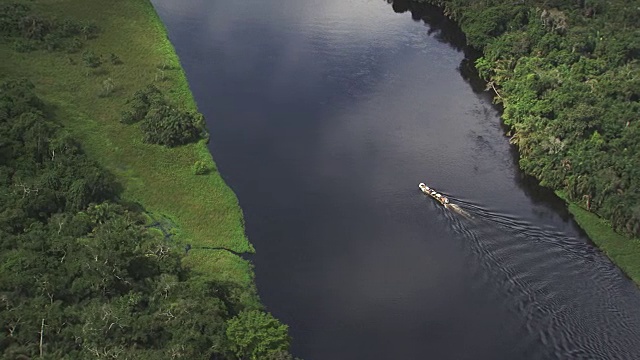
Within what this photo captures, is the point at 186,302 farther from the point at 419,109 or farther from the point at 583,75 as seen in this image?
the point at 583,75

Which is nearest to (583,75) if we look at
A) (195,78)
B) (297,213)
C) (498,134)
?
(498,134)

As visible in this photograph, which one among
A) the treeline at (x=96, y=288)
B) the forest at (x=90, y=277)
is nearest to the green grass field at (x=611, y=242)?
the forest at (x=90, y=277)

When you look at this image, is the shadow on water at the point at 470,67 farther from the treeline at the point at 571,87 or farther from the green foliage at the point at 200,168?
the green foliage at the point at 200,168

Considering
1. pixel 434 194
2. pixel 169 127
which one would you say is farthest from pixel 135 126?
pixel 434 194

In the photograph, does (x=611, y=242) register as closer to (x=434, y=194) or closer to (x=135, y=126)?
(x=434, y=194)

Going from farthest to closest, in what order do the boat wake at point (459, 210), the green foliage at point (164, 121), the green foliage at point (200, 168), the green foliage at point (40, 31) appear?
the green foliage at point (40, 31) → the green foliage at point (164, 121) → the green foliage at point (200, 168) → the boat wake at point (459, 210)

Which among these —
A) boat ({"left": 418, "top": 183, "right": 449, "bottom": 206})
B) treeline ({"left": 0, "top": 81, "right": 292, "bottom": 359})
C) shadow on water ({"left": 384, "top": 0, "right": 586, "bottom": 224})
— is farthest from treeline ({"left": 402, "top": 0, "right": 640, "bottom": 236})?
treeline ({"left": 0, "top": 81, "right": 292, "bottom": 359})

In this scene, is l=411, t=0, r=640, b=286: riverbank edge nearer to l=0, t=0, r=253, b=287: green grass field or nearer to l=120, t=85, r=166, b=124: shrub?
l=0, t=0, r=253, b=287: green grass field
